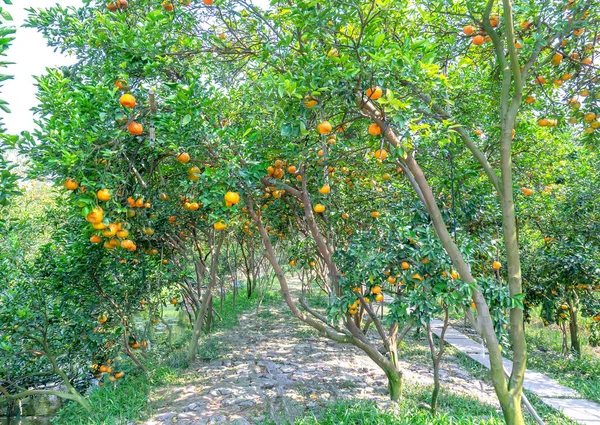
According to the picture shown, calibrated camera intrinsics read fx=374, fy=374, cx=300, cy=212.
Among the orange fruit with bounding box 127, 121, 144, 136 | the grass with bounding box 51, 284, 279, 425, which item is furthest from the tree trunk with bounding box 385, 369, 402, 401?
the orange fruit with bounding box 127, 121, 144, 136

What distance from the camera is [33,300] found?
410 centimetres

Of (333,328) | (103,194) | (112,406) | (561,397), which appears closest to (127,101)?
(103,194)

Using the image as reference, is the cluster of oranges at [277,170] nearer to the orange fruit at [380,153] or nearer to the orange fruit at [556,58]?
the orange fruit at [380,153]

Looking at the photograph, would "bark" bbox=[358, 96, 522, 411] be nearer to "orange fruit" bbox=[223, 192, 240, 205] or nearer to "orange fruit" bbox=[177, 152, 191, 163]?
"orange fruit" bbox=[223, 192, 240, 205]

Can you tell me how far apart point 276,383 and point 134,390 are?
70.7 inches

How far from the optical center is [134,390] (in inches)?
186

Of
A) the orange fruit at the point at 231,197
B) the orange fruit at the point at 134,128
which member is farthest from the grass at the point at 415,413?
the orange fruit at the point at 134,128

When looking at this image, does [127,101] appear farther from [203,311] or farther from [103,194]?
[203,311]

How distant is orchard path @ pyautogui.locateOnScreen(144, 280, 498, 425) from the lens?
4.10 metres

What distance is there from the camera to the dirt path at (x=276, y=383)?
409 cm

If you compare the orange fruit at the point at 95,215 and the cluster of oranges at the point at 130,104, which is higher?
the cluster of oranges at the point at 130,104

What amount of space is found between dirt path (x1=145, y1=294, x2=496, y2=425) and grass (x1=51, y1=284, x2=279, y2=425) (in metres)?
0.17

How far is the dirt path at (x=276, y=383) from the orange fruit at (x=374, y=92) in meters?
3.12

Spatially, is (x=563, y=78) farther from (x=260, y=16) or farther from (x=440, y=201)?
(x=260, y=16)
